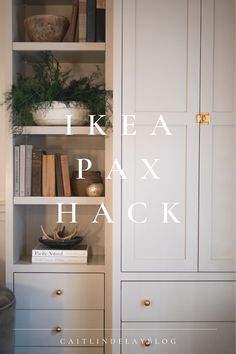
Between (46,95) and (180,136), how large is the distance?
0.70 meters

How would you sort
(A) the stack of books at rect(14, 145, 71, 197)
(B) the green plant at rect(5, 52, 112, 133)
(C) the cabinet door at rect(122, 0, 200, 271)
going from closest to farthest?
(C) the cabinet door at rect(122, 0, 200, 271), (B) the green plant at rect(5, 52, 112, 133), (A) the stack of books at rect(14, 145, 71, 197)

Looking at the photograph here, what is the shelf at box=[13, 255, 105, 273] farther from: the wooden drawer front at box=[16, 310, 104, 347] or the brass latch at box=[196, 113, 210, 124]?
the brass latch at box=[196, 113, 210, 124]

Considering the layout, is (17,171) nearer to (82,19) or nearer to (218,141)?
(82,19)

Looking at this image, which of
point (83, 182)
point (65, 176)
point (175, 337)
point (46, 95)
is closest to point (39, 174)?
point (65, 176)

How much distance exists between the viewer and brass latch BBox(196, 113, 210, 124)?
2049 mm

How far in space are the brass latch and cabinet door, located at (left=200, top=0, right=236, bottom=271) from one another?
Result: 21mm

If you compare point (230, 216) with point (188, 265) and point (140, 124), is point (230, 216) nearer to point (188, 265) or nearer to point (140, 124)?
point (188, 265)

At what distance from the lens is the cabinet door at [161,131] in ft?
6.66

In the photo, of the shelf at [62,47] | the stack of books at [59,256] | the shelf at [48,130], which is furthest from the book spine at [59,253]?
the shelf at [62,47]

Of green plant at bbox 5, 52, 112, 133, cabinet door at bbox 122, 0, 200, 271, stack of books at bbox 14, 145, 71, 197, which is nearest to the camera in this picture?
cabinet door at bbox 122, 0, 200, 271

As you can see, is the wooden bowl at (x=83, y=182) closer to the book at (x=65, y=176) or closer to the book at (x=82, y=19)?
the book at (x=65, y=176)

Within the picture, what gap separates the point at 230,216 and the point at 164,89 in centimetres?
68

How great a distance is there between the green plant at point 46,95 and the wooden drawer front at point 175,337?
1015mm

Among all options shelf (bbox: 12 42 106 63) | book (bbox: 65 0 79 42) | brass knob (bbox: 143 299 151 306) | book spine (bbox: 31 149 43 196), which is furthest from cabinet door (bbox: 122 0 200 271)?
book spine (bbox: 31 149 43 196)
